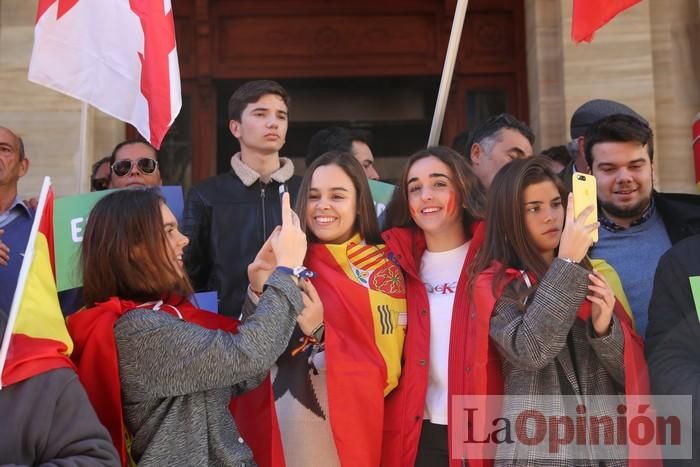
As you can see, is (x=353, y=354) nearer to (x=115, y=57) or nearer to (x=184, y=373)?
(x=184, y=373)

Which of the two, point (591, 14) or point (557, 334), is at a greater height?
point (591, 14)

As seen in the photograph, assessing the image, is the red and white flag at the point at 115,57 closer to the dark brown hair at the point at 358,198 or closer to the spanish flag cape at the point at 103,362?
the dark brown hair at the point at 358,198

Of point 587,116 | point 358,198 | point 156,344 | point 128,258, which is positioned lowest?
point 156,344

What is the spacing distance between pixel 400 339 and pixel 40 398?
1.47 meters

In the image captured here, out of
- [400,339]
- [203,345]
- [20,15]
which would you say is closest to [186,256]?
[400,339]

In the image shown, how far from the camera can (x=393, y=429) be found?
3.48 metres

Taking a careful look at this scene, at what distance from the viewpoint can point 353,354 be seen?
11.5 ft

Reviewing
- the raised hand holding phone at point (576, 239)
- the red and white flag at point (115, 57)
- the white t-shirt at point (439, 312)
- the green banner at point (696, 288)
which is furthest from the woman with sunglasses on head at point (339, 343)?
the green banner at point (696, 288)

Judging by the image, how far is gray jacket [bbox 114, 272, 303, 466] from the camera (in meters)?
2.94

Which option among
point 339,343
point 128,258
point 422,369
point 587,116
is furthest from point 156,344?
point 587,116

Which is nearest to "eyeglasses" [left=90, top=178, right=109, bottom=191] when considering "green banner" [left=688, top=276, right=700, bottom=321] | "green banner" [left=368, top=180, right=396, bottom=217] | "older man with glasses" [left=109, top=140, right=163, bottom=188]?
"older man with glasses" [left=109, top=140, right=163, bottom=188]

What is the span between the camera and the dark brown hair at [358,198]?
12.7ft

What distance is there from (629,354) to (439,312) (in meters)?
0.69

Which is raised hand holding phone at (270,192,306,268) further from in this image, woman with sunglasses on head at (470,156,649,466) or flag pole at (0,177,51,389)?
→ flag pole at (0,177,51,389)
